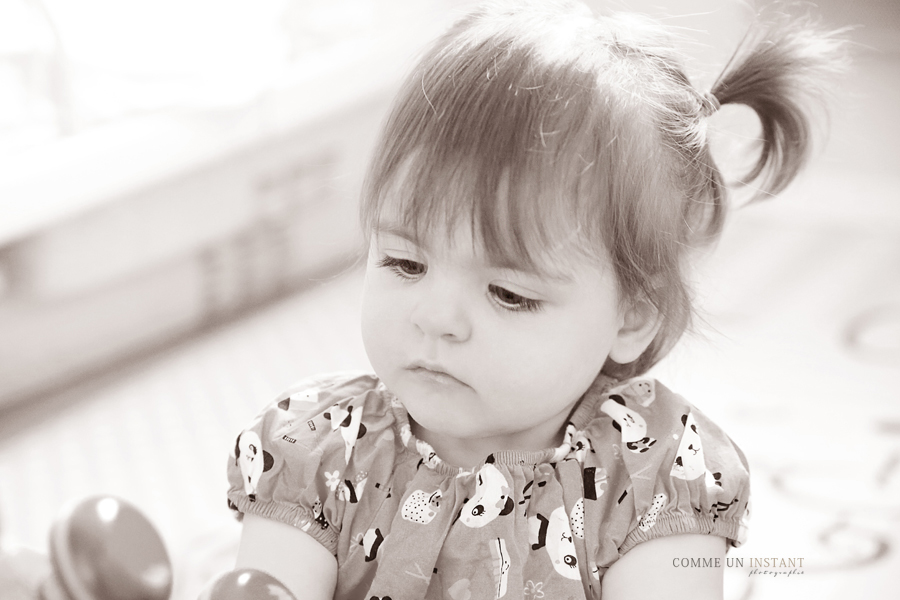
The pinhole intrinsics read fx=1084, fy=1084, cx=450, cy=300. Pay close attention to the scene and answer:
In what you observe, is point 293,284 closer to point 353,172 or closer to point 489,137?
point 353,172

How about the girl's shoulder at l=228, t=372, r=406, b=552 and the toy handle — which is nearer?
the toy handle

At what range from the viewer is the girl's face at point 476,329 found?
1.85 feet

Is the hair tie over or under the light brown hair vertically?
over

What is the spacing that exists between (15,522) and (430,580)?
1.57 ft

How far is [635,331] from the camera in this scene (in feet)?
2.10

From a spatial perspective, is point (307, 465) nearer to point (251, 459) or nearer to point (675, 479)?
point (251, 459)

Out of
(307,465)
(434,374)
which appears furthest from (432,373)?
(307,465)

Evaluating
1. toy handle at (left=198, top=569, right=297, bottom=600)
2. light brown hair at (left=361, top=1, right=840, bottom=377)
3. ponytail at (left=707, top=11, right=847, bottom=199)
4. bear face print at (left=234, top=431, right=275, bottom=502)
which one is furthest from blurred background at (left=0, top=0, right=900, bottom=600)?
toy handle at (left=198, top=569, right=297, bottom=600)

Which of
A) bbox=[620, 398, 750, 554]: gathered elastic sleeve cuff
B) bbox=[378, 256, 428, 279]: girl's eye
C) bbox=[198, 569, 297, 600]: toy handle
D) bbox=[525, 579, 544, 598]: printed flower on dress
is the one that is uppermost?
bbox=[378, 256, 428, 279]: girl's eye

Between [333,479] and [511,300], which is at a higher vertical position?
[511,300]

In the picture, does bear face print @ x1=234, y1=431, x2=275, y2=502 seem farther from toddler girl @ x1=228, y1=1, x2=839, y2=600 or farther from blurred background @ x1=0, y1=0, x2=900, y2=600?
blurred background @ x1=0, y1=0, x2=900, y2=600

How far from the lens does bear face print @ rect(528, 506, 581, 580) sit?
0.60 metres

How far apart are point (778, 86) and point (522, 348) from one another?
26cm

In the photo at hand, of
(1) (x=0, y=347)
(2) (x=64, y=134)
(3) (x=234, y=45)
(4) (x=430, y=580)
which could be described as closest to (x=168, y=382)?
(1) (x=0, y=347)
